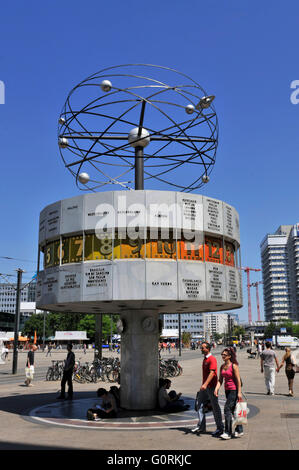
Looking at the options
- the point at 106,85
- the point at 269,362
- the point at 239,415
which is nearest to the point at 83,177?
the point at 106,85

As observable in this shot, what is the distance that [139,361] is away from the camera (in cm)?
1250

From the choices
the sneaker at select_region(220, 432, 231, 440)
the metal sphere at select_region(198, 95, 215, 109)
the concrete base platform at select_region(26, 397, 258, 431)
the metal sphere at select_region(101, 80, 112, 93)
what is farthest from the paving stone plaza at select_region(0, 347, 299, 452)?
the metal sphere at select_region(101, 80, 112, 93)

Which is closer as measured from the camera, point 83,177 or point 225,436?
point 225,436

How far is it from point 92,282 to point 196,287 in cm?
287

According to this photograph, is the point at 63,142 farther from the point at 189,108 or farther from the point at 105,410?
the point at 105,410

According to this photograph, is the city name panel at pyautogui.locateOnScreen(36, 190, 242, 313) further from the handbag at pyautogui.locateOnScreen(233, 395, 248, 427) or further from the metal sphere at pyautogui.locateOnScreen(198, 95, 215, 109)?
the handbag at pyautogui.locateOnScreen(233, 395, 248, 427)

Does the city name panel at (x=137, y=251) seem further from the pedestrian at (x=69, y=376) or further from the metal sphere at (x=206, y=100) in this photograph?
the pedestrian at (x=69, y=376)

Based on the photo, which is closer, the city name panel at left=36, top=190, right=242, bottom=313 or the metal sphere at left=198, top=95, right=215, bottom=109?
the city name panel at left=36, top=190, right=242, bottom=313

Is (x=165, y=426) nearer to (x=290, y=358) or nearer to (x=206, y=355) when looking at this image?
(x=206, y=355)

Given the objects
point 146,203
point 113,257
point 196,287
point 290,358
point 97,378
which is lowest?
point 97,378

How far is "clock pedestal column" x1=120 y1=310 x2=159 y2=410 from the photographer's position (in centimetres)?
1242

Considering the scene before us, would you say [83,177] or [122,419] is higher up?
[83,177]

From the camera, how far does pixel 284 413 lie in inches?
477
